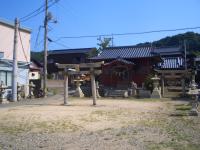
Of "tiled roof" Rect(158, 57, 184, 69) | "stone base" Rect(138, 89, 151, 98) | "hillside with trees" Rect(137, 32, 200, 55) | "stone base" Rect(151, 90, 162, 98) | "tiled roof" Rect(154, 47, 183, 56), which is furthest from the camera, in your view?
"hillside with trees" Rect(137, 32, 200, 55)

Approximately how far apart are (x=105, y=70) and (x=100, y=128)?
23.8 m

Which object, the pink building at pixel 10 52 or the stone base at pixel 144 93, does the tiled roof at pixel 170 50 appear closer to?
the stone base at pixel 144 93

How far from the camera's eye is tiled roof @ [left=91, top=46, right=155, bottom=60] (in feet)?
114

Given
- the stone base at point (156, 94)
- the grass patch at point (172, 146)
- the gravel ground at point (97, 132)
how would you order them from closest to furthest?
the grass patch at point (172, 146)
the gravel ground at point (97, 132)
the stone base at point (156, 94)

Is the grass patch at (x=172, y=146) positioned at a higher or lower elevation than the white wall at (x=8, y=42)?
lower

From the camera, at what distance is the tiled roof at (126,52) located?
114 feet

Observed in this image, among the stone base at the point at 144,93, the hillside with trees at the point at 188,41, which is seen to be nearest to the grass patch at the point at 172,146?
the stone base at the point at 144,93

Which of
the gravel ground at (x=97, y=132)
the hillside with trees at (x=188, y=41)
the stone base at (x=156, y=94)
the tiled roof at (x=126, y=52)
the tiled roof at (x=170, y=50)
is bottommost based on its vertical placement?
the gravel ground at (x=97, y=132)

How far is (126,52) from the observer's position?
36594 millimetres

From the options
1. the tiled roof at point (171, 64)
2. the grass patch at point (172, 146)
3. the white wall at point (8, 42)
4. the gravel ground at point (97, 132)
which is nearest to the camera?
the grass patch at point (172, 146)

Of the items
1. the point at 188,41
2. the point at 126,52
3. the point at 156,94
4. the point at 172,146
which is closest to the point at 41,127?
the point at 172,146

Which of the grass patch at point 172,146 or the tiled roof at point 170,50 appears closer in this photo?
the grass patch at point 172,146

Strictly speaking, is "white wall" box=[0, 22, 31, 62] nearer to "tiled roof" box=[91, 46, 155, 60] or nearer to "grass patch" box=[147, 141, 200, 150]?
"tiled roof" box=[91, 46, 155, 60]

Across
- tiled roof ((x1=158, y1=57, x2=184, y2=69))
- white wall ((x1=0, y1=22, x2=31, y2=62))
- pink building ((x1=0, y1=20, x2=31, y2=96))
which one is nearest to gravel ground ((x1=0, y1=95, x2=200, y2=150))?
pink building ((x1=0, y1=20, x2=31, y2=96))
